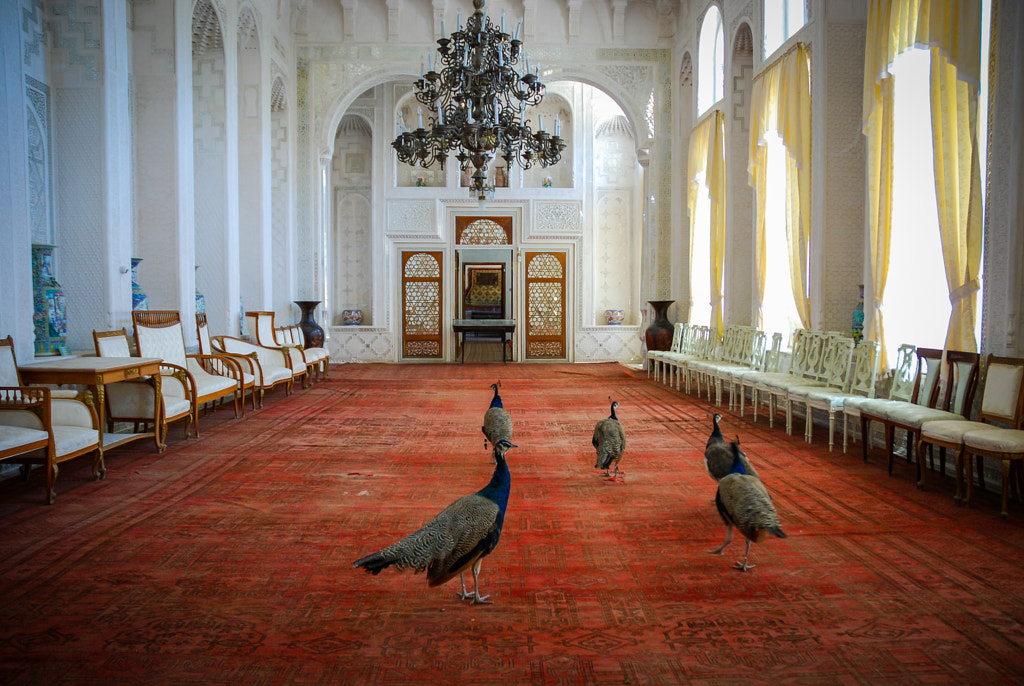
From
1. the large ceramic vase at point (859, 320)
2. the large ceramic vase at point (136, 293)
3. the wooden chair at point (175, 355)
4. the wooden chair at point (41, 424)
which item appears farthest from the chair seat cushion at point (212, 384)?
the large ceramic vase at point (859, 320)

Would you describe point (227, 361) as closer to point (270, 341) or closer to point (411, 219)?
point (270, 341)

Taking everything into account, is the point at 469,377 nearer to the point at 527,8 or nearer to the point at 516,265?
the point at 516,265

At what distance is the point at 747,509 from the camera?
110 inches

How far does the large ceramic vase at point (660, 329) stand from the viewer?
441 inches

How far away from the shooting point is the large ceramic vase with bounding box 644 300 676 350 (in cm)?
1120

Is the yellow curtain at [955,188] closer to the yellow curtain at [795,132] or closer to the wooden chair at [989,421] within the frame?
the wooden chair at [989,421]

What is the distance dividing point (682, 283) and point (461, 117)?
531 centimetres

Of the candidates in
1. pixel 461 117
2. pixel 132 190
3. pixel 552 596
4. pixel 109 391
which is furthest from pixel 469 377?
pixel 552 596

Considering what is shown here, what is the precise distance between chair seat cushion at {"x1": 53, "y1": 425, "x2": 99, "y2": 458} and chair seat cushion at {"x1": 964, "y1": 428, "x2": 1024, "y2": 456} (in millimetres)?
5209

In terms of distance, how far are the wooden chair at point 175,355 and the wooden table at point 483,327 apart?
23.6ft

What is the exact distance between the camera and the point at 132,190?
7289mm

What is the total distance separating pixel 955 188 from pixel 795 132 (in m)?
2.41

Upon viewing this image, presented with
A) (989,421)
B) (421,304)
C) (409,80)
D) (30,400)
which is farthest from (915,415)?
(421,304)

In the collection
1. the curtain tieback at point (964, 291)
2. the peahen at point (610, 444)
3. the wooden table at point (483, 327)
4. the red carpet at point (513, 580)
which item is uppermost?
the curtain tieback at point (964, 291)
